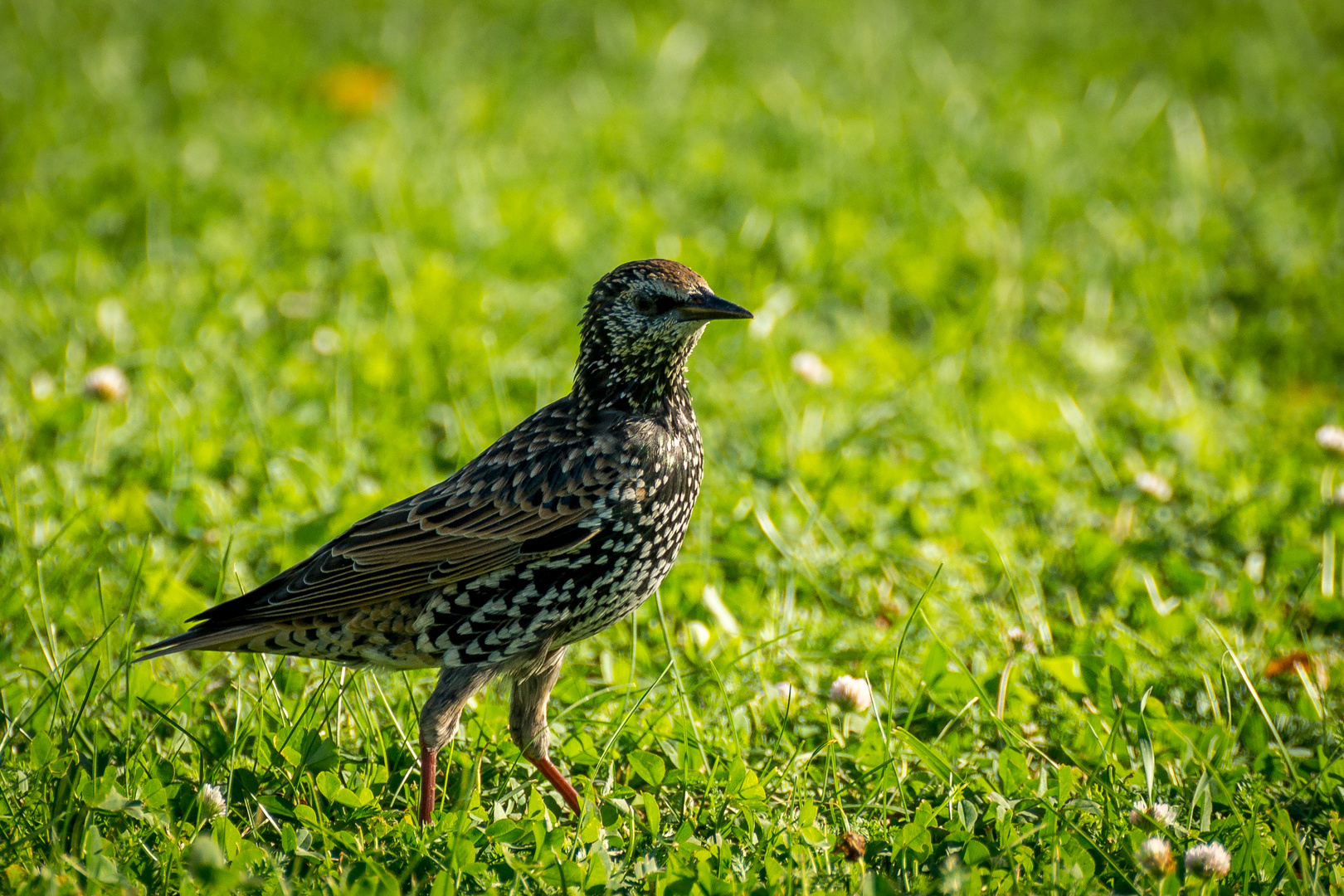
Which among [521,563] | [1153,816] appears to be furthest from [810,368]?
[1153,816]

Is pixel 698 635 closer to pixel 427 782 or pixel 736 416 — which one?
pixel 427 782

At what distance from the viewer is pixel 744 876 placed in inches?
114

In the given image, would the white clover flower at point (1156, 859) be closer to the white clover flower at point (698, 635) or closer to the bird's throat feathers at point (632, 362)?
the white clover flower at point (698, 635)

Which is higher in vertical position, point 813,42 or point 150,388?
point 813,42

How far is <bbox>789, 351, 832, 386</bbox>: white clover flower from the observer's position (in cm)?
513

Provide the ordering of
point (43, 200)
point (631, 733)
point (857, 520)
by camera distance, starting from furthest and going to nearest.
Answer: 1. point (43, 200)
2. point (857, 520)
3. point (631, 733)

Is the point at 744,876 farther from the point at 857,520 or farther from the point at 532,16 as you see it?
the point at 532,16

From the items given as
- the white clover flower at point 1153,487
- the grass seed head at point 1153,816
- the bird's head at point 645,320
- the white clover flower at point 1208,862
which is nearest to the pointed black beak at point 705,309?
the bird's head at point 645,320

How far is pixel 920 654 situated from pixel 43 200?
5.33 m

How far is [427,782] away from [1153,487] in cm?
316

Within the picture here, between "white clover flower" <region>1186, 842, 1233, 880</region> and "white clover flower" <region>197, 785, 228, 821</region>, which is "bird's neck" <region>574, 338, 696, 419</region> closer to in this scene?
"white clover flower" <region>197, 785, 228, 821</region>

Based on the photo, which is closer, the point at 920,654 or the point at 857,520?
the point at 920,654

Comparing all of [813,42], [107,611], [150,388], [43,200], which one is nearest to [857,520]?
[107,611]

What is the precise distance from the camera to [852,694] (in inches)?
134
